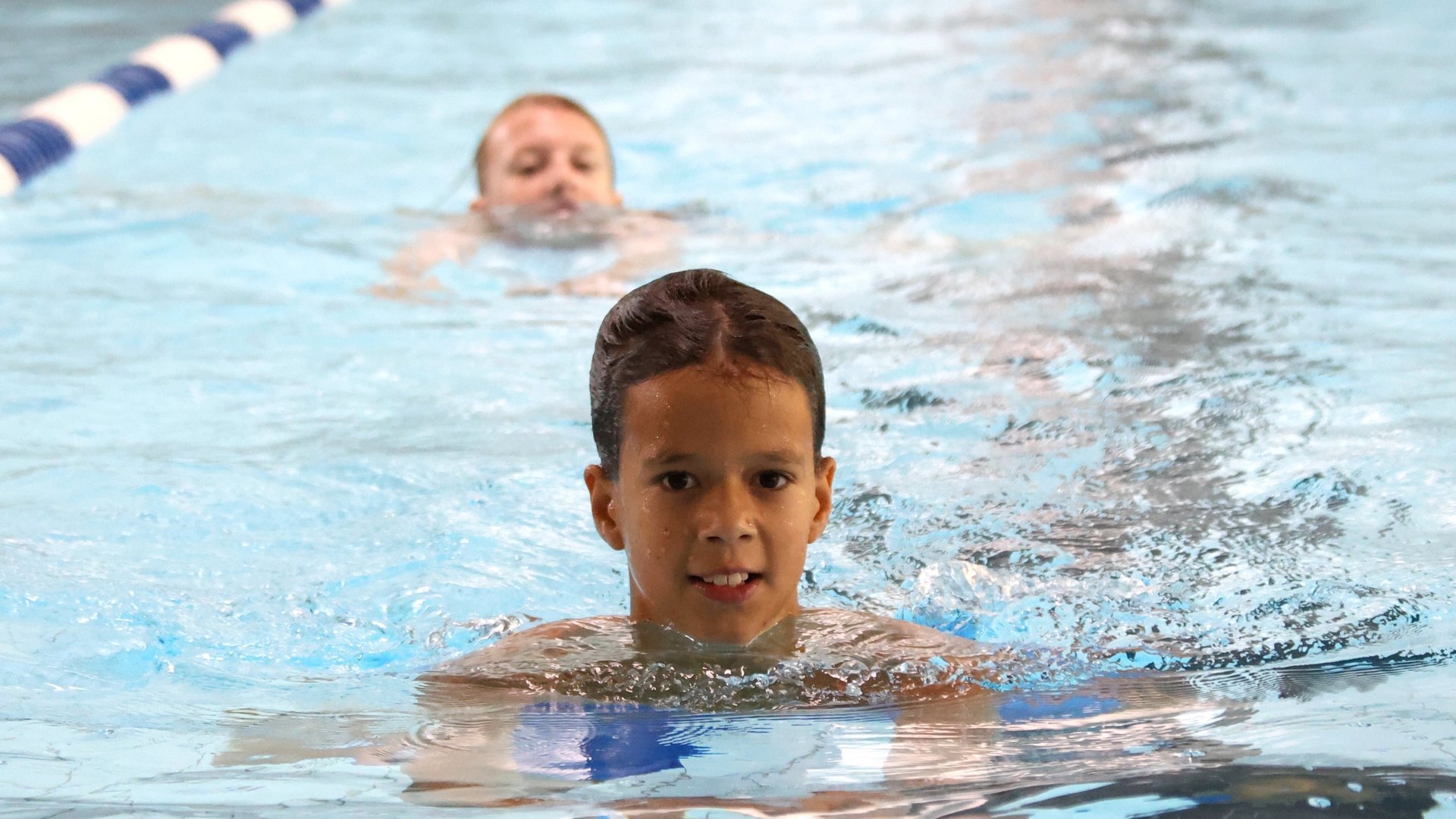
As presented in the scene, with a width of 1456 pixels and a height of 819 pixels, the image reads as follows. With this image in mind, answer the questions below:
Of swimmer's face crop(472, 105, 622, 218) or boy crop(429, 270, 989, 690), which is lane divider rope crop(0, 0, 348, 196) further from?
boy crop(429, 270, 989, 690)

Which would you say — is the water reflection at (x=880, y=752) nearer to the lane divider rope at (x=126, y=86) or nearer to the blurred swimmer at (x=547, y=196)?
the blurred swimmer at (x=547, y=196)

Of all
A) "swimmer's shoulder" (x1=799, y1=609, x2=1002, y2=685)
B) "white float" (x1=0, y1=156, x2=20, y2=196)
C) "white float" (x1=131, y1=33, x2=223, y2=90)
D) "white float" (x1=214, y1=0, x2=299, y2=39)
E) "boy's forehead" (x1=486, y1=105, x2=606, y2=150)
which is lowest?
"swimmer's shoulder" (x1=799, y1=609, x2=1002, y2=685)

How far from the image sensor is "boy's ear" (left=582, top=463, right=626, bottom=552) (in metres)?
2.29

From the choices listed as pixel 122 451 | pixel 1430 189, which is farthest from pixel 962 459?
pixel 1430 189

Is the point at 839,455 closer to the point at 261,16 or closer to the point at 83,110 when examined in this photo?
the point at 83,110

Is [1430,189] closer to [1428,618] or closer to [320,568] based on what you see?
[1428,618]

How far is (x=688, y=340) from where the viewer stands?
2.17 meters

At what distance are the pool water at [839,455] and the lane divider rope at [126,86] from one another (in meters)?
0.14

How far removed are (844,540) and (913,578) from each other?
0.19 metres

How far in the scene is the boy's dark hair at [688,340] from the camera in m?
2.17

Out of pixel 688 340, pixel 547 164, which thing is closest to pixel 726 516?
pixel 688 340

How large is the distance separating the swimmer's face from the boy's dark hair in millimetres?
3022

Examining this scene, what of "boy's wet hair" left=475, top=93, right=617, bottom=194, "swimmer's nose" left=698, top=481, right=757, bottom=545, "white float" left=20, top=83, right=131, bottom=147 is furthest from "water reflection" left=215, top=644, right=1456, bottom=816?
"white float" left=20, top=83, right=131, bottom=147

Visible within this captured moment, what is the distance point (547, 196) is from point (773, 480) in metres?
3.29
